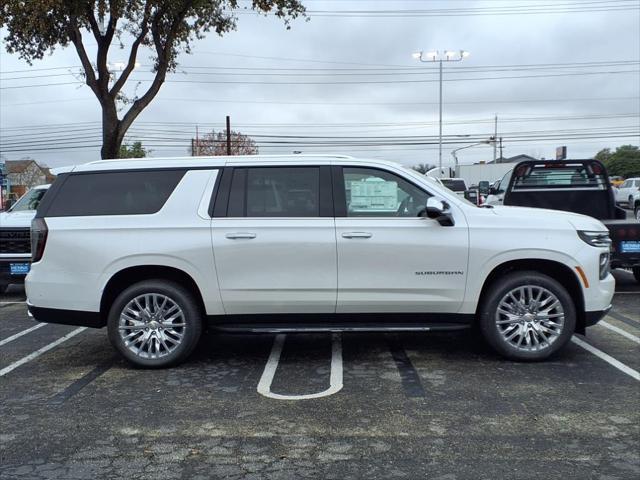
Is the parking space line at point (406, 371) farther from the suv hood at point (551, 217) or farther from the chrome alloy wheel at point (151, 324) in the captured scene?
the chrome alloy wheel at point (151, 324)

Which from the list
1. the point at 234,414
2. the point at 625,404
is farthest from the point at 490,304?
the point at 234,414

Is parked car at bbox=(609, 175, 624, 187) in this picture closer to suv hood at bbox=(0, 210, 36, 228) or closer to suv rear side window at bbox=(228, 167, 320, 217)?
suv hood at bbox=(0, 210, 36, 228)

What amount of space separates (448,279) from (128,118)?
1419 centimetres

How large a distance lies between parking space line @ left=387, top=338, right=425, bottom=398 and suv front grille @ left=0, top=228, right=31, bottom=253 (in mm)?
5933

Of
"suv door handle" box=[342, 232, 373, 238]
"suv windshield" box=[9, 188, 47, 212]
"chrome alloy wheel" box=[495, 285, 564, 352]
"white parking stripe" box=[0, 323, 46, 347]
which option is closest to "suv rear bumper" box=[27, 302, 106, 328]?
"white parking stripe" box=[0, 323, 46, 347]

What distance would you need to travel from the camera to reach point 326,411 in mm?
4543

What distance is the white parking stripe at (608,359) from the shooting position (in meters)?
5.36

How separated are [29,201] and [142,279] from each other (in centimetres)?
624

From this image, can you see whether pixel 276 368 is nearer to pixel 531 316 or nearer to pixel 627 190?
pixel 531 316

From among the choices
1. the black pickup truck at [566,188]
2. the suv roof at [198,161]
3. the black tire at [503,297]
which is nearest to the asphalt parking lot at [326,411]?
the black tire at [503,297]

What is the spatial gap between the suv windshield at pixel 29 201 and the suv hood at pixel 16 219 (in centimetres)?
43

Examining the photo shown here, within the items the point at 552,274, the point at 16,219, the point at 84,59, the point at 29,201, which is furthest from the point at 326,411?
the point at 84,59

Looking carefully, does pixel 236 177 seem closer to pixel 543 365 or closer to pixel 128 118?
pixel 543 365

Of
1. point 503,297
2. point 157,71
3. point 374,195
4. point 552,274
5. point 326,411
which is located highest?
point 157,71
